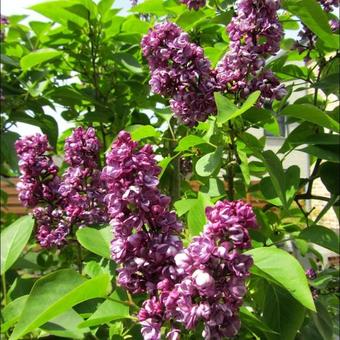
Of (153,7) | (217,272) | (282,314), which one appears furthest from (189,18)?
(217,272)

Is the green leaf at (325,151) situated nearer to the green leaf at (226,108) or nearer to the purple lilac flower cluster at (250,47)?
the purple lilac flower cluster at (250,47)

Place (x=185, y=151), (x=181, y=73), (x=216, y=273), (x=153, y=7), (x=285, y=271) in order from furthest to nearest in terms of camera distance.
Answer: (x=153, y=7), (x=185, y=151), (x=181, y=73), (x=285, y=271), (x=216, y=273)

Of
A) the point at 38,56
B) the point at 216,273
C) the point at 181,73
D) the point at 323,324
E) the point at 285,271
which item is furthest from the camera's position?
the point at 38,56

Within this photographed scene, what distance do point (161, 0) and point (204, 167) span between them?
2.46 ft

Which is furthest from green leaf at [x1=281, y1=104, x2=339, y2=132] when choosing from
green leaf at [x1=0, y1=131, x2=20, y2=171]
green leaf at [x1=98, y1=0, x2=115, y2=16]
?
green leaf at [x1=0, y1=131, x2=20, y2=171]

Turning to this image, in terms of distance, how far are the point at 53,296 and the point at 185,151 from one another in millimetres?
628

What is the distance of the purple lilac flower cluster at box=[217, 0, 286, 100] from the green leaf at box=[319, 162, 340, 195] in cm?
34

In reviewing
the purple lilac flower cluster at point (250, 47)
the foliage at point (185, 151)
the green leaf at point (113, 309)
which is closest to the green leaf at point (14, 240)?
the foliage at point (185, 151)

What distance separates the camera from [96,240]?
1.03m

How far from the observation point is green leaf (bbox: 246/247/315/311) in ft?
2.61

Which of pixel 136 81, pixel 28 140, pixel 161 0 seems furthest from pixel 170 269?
pixel 136 81

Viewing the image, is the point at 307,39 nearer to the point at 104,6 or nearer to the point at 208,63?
the point at 208,63

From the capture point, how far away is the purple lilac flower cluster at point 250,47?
104 cm

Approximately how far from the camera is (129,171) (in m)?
0.77
